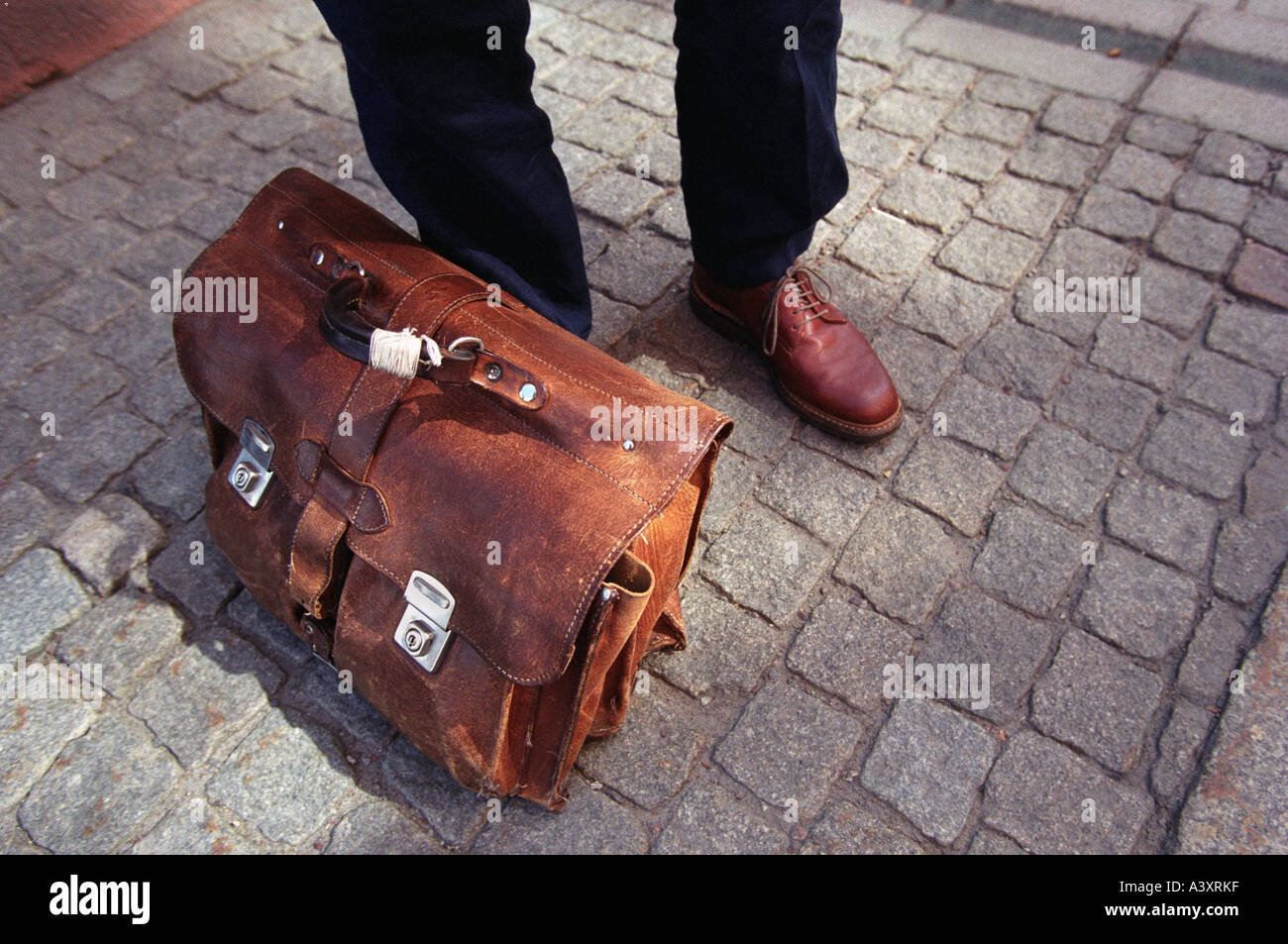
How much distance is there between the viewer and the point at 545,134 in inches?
87.4

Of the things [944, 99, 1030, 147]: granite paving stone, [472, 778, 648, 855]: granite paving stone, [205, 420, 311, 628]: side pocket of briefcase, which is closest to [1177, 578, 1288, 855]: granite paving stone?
[472, 778, 648, 855]: granite paving stone

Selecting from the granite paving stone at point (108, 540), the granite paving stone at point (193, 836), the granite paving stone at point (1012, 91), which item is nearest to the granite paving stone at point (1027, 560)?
the granite paving stone at point (193, 836)

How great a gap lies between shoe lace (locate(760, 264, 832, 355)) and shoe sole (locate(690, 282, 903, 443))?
0.07 m

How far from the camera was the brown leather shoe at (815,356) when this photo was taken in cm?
257

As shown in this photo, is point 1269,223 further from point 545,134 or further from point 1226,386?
point 545,134

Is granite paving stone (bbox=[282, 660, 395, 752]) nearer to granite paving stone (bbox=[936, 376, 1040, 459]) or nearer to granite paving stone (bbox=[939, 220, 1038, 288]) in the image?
granite paving stone (bbox=[936, 376, 1040, 459])

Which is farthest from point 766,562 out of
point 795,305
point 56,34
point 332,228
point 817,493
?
point 56,34

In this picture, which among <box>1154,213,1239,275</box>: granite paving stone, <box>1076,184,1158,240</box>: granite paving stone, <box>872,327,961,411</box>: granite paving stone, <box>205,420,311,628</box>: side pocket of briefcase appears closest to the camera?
<box>205,420,311,628</box>: side pocket of briefcase

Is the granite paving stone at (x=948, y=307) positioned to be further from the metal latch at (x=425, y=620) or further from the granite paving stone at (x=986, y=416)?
the metal latch at (x=425, y=620)

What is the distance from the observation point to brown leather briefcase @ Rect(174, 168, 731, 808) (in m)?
1.66

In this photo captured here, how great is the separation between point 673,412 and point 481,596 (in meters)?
0.53

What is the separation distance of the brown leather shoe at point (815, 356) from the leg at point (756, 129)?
77 millimetres
